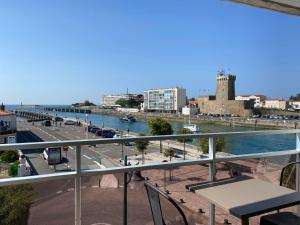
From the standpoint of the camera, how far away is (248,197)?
80.3 inches

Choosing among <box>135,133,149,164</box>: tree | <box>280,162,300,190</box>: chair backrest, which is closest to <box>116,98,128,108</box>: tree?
<box>280,162,300,190</box>: chair backrest

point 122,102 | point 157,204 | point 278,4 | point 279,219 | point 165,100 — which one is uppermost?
point 165,100

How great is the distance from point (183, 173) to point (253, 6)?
73.2 inches

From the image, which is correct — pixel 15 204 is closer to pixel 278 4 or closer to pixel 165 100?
pixel 278 4

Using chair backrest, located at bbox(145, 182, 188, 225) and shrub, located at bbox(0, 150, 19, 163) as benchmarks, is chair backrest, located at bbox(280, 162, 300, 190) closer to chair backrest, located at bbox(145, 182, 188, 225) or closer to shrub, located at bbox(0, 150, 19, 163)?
chair backrest, located at bbox(145, 182, 188, 225)

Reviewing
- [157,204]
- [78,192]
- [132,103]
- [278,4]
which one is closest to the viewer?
[157,204]

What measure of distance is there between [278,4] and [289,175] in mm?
1588

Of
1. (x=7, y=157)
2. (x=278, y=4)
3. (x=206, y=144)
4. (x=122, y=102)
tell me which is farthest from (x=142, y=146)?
(x=122, y=102)

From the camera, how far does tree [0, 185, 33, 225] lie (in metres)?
2.08

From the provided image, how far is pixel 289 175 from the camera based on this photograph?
3.11 m

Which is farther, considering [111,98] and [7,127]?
[111,98]

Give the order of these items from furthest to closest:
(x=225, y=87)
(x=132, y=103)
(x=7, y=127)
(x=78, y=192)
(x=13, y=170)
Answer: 1. (x=132, y=103)
2. (x=225, y=87)
3. (x=7, y=127)
4. (x=78, y=192)
5. (x=13, y=170)

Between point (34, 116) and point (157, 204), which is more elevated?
point (157, 204)

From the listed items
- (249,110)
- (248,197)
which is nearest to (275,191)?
(248,197)
